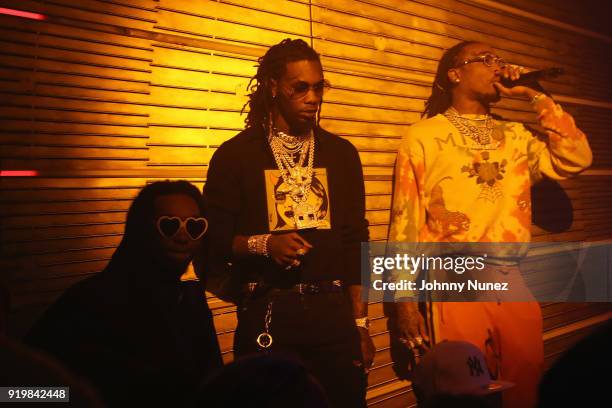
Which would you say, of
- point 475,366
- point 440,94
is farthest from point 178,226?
point 440,94

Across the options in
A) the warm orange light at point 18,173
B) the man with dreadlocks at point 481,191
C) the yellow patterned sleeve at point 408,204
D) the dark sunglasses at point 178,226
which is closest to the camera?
the dark sunglasses at point 178,226

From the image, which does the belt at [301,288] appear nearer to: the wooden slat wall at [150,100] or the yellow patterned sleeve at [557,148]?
the wooden slat wall at [150,100]

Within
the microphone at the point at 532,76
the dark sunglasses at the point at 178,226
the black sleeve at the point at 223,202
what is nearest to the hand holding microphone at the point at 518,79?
the microphone at the point at 532,76

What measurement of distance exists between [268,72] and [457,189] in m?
1.60

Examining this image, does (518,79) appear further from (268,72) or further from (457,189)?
(268,72)

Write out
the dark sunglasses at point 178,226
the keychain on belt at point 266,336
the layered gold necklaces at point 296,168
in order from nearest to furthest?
the dark sunglasses at point 178,226, the keychain on belt at point 266,336, the layered gold necklaces at point 296,168

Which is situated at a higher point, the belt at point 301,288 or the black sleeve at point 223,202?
the black sleeve at point 223,202

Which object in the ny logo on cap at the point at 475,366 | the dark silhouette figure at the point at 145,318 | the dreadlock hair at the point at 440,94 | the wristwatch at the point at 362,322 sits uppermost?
the dreadlock hair at the point at 440,94

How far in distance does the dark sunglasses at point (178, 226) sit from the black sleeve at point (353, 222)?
101 cm

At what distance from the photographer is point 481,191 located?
3.91 m

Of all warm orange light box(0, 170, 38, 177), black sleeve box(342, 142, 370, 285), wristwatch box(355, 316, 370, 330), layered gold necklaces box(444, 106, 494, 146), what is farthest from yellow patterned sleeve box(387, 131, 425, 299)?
warm orange light box(0, 170, 38, 177)

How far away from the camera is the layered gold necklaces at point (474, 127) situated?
13.1 ft

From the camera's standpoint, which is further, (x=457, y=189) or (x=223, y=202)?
(x=457, y=189)

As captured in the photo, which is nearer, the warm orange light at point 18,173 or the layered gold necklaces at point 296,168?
the warm orange light at point 18,173
